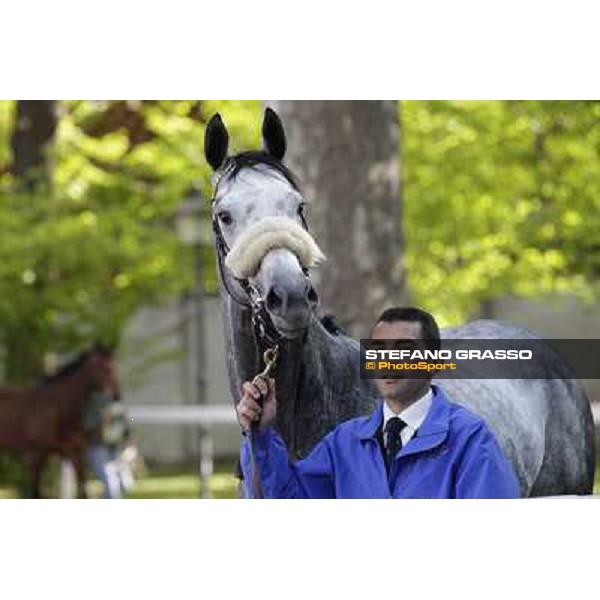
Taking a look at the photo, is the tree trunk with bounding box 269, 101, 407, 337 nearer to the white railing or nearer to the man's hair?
A: the man's hair

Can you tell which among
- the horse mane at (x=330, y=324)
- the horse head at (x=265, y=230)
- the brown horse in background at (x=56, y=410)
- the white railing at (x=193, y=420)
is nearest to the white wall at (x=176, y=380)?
the white railing at (x=193, y=420)

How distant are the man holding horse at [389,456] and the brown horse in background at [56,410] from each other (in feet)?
4.90

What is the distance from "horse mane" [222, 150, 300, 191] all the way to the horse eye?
0.40 ft

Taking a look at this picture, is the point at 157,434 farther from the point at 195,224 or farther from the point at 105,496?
the point at 195,224

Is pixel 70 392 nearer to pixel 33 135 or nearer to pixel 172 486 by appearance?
→ pixel 172 486

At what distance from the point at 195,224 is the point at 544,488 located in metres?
1.97

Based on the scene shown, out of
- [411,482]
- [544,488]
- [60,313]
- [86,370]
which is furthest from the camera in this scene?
[60,313]

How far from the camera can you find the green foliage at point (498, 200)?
244 inches

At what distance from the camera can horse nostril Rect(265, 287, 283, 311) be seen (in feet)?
14.1

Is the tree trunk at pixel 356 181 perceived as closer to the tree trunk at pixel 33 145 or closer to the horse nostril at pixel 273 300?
the horse nostril at pixel 273 300

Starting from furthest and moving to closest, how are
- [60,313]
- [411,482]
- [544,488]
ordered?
[60,313]
[544,488]
[411,482]

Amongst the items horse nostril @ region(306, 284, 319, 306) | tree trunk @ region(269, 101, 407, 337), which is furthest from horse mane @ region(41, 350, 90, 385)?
horse nostril @ region(306, 284, 319, 306)
